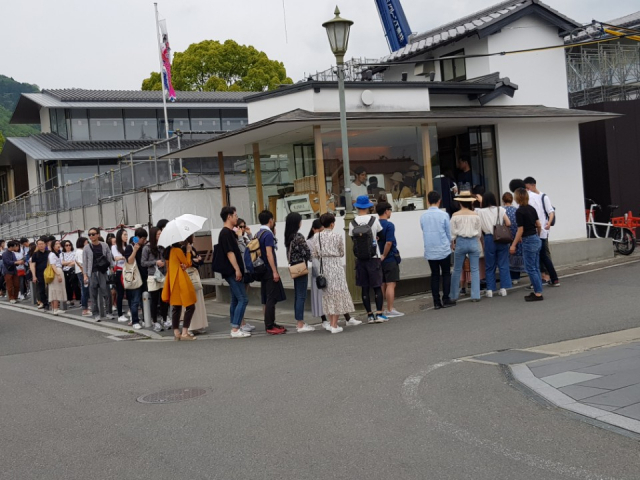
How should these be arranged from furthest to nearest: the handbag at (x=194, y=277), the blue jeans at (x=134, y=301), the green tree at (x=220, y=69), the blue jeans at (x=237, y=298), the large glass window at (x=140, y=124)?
the green tree at (x=220, y=69) → the large glass window at (x=140, y=124) → the blue jeans at (x=134, y=301) → the handbag at (x=194, y=277) → the blue jeans at (x=237, y=298)

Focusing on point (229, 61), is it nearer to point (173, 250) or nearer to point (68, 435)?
point (173, 250)

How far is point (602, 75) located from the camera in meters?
22.3

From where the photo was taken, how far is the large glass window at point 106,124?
140 ft

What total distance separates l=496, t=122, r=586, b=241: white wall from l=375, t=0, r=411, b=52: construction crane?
38.4 ft

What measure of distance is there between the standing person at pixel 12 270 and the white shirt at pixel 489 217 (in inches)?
632

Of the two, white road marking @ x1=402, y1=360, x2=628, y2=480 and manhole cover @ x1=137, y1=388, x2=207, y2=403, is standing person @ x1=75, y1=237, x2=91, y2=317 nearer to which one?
manhole cover @ x1=137, y1=388, x2=207, y2=403

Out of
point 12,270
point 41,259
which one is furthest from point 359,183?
point 12,270

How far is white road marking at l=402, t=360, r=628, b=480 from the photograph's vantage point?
4.87 meters

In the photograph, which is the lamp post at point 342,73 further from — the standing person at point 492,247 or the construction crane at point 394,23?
the construction crane at point 394,23

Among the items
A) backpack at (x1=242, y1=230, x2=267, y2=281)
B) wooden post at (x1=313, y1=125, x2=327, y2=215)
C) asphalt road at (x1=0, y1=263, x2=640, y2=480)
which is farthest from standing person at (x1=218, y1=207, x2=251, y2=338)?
wooden post at (x1=313, y1=125, x2=327, y2=215)

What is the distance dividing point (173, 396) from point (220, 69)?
51.3 metres

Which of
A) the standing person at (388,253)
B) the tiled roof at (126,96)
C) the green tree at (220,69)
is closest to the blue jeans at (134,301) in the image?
the standing person at (388,253)

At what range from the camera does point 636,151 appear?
794 inches

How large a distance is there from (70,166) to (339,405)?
1497 inches
